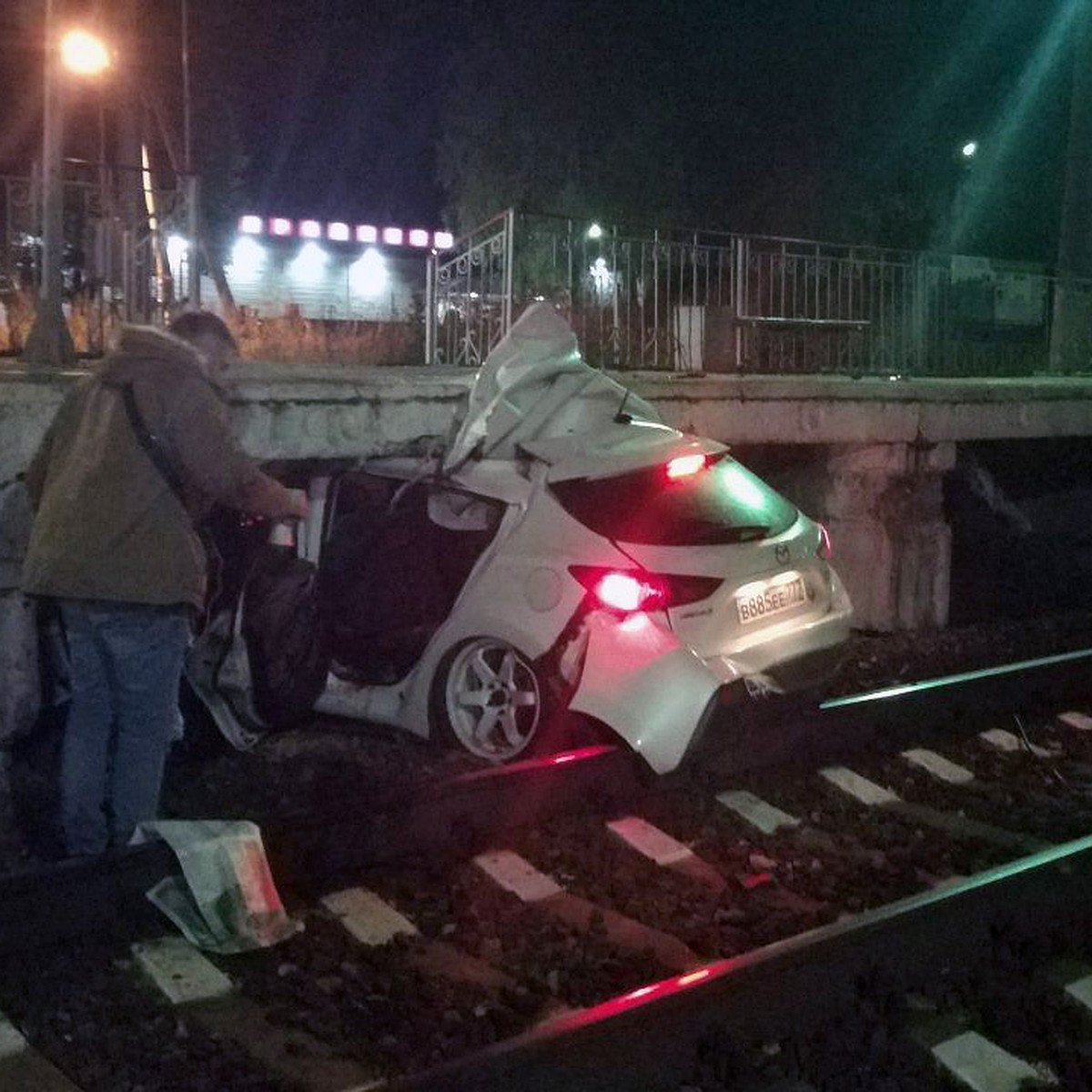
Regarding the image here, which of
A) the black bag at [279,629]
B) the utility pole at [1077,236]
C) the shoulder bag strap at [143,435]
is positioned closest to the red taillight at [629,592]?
the black bag at [279,629]

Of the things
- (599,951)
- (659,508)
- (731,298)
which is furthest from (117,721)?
(731,298)

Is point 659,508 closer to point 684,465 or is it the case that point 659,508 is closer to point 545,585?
point 684,465

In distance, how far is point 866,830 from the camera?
5.88m

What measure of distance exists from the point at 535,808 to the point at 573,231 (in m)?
7.28

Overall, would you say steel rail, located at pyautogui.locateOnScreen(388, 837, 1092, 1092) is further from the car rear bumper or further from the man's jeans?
the man's jeans

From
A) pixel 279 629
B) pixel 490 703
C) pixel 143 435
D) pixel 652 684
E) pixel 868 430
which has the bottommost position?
pixel 490 703

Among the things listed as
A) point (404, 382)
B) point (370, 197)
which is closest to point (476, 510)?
point (404, 382)

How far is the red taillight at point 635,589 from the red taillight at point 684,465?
44 cm

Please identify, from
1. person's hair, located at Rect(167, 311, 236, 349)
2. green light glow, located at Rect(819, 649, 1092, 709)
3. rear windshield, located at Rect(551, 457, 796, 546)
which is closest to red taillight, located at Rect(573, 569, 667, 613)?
rear windshield, located at Rect(551, 457, 796, 546)

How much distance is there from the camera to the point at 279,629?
6.09 metres

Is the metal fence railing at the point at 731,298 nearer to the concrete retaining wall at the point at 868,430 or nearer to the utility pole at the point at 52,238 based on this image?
the concrete retaining wall at the point at 868,430

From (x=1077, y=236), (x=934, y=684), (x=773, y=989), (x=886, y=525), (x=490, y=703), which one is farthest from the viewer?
(x=1077, y=236)

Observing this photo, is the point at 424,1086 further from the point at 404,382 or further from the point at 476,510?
the point at 404,382

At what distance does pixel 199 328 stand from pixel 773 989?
2.75 metres
